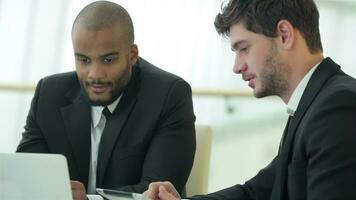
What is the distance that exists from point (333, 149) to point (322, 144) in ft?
0.11

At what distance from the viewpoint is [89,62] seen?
7.67ft

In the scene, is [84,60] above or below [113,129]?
above

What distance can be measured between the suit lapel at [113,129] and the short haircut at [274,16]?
651mm

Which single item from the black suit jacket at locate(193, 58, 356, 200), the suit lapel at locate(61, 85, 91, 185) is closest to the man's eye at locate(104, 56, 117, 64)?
the suit lapel at locate(61, 85, 91, 185)

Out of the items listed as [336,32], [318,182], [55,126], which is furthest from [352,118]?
[336,32]

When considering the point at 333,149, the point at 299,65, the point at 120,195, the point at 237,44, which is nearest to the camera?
the point at 333,149

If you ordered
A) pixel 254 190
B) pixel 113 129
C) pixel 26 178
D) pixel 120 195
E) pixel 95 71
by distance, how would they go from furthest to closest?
pixel 113 129, pixel 95 71, pixel 254 190, pixel 120 195, pixel 26 178

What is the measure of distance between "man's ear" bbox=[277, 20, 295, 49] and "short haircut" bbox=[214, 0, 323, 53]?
1 cm

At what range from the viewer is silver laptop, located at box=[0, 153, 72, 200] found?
1438mm

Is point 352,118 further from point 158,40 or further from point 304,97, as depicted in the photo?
point 158,40

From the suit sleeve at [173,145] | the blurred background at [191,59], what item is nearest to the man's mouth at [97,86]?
the suit sleeve at [173,145]

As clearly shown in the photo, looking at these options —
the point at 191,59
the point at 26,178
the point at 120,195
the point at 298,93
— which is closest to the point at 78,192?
the point at 120,195

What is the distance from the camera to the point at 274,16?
1911 millimetres

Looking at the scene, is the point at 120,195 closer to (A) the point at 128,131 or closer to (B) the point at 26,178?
(B) the point at 26,178
